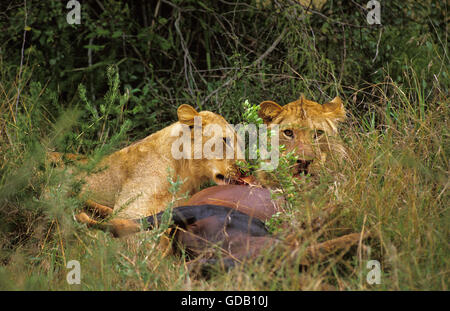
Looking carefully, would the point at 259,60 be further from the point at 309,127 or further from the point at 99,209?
the point at 99,209

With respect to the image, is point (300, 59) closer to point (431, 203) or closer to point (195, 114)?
point (195, 114)

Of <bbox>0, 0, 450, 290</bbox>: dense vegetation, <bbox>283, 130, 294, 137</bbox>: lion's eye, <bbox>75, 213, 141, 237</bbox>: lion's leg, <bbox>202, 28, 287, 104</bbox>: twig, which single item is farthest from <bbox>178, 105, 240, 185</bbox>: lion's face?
<bbox>202, 28, 287, 104</bbox>: twig

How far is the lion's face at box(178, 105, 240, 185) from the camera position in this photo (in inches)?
160

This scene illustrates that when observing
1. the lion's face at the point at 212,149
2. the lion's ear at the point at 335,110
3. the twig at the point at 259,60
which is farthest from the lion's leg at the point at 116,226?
the twig at the point at 259,60

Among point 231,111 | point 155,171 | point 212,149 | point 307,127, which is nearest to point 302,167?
point 307,127

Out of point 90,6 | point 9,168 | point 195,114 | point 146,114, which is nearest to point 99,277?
point 9,168

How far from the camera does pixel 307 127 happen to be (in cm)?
408

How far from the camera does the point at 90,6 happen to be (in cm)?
615

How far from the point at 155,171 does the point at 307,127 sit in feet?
3.60

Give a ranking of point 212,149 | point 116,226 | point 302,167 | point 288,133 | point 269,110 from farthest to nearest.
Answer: point 269,110 < point 288,133 < point 212,149 < point 302,167 < point 116,226

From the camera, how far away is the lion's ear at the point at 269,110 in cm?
438

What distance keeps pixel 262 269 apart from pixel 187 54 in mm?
3589

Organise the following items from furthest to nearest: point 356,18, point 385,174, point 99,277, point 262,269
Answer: point 356,18 < point 385,174 < point 99,277 < point 262,269

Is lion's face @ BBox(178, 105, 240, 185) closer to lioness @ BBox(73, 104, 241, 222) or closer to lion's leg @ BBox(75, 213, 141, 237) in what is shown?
lioness @ BBox(73, 104, 241, 222)
